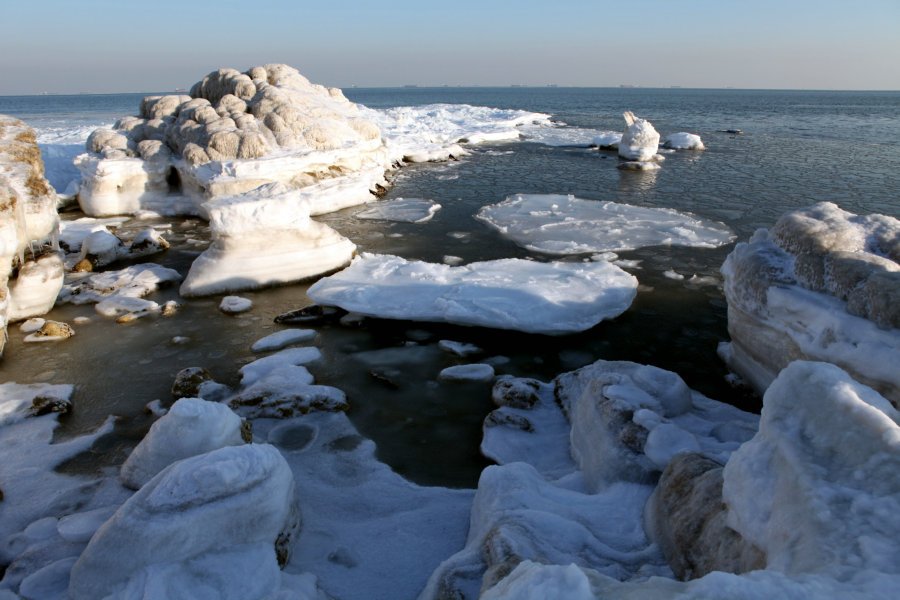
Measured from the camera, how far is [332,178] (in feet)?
45.7

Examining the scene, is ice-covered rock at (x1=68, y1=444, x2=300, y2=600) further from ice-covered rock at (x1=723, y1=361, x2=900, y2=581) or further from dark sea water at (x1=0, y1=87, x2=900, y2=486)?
ice-covered rock at (x1=723, y1=361, x2=900, y2=581)

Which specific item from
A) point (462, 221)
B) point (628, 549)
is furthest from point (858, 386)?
point (462, 221)

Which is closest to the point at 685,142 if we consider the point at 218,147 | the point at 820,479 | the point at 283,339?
the point at 218,147

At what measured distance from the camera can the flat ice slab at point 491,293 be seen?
21.7 ft

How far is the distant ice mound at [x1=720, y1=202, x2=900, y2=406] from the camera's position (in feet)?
12.7

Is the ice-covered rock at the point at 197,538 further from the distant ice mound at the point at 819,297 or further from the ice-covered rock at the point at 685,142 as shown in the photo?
the ice-covered rock at the point at 685,142

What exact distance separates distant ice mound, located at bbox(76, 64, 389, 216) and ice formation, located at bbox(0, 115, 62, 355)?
377 centimetres

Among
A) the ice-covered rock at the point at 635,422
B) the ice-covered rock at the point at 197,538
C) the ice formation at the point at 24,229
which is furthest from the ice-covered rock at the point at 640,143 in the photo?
the ice-covered rock at the point at 197,538

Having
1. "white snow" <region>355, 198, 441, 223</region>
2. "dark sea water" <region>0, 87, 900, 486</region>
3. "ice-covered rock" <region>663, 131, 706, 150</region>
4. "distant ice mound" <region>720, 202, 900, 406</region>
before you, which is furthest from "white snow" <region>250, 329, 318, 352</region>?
"ice-covered rock" <region>663, 131, 706, 150</region>

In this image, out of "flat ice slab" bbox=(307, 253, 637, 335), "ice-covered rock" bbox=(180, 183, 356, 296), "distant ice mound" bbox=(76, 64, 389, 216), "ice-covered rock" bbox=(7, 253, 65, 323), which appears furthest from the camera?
"distant ice mound" bbox=(76, 64, 389, 216)

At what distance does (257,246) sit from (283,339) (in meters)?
2.20

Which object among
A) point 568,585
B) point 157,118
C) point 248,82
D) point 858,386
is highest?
point 248,82

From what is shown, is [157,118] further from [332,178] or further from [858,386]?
[858,386]

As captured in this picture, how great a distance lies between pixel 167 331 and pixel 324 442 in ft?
11.3
